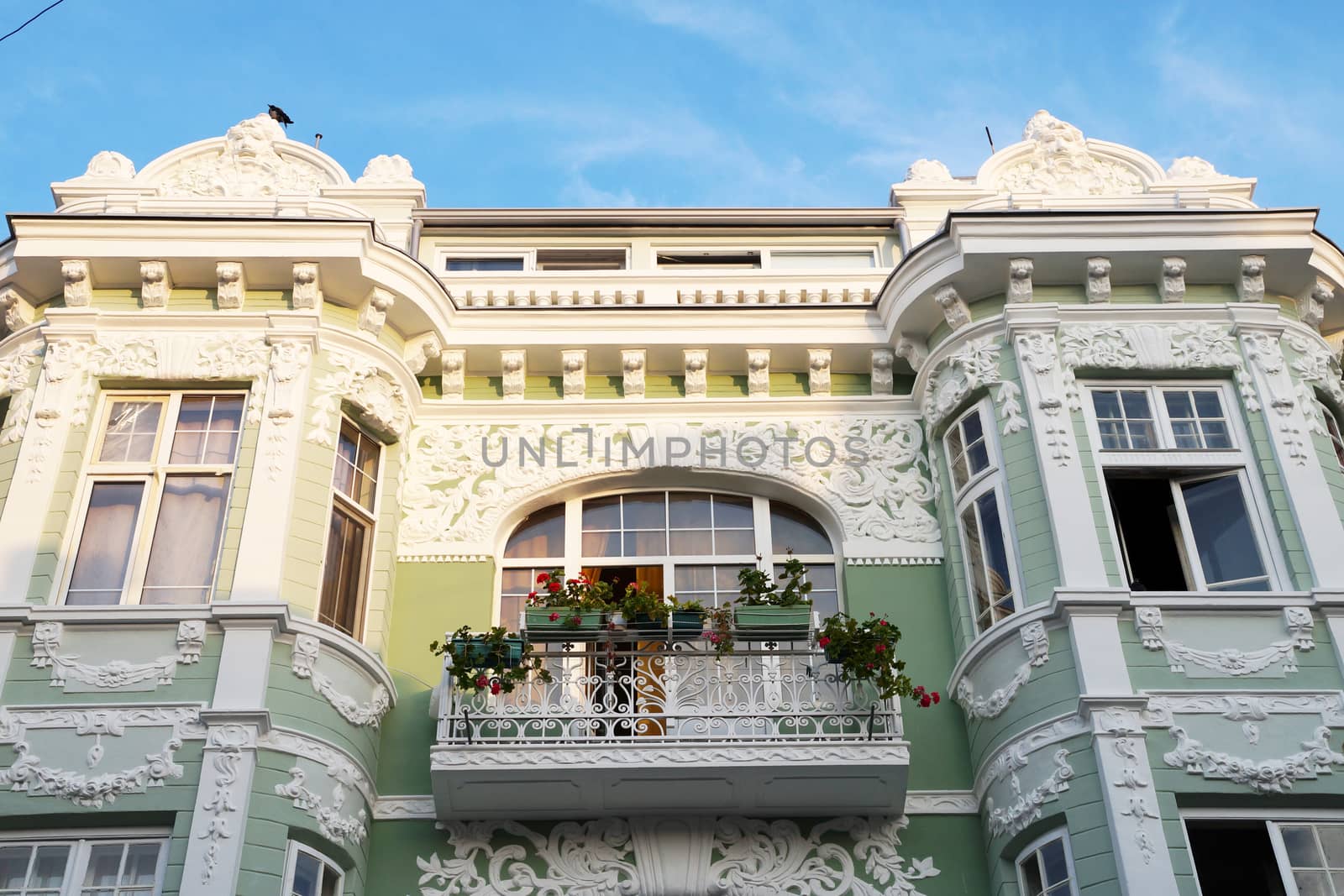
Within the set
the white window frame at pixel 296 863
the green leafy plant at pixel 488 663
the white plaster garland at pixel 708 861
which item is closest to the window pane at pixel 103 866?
the white window frame at pixel 296 863

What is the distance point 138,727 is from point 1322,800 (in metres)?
9.53

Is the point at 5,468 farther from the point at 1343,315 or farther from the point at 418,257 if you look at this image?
the point at 1343,315

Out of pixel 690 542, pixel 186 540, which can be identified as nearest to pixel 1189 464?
pixel 690 542

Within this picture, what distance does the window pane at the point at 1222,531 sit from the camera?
44.7 ft

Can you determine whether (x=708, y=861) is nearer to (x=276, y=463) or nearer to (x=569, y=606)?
(x=569, y=606)

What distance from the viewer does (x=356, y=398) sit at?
14844mm

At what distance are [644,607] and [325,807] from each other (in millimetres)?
3228

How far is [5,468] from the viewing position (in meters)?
14.0

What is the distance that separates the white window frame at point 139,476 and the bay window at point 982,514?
6.93 m

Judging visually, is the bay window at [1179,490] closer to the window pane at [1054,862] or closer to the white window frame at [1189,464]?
the white window frame at [1189,464]

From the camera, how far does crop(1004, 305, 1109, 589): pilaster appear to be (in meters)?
13.2

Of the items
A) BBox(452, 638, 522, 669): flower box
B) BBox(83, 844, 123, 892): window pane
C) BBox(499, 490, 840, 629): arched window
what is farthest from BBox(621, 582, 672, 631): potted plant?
BBox(83, 844, 123, 892): window pane

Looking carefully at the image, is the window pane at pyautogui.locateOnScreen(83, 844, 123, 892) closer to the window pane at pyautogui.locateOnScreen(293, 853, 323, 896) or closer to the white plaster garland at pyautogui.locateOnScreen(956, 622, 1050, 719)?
the window pane at pyautogui.locateOnScreen(293, 853, 323, 896)

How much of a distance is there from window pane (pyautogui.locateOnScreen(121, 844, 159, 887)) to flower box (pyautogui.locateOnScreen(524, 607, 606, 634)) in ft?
11.7
